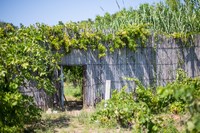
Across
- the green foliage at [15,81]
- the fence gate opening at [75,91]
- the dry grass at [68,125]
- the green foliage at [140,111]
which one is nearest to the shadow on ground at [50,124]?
the dry grass at [68,125]

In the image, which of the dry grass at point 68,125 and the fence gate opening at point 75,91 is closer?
the dry grass at point 68,125

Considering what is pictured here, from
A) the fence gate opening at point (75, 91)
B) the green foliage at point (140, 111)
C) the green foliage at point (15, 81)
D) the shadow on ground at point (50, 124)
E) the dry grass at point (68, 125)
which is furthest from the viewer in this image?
the fence gate opening at point (75, 91)

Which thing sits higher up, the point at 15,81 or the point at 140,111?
the point at 15,81

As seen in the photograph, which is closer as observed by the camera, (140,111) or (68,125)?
(140,111)

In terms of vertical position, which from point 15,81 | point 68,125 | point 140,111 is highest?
point 15,81

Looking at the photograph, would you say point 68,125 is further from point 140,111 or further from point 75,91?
point 75,91

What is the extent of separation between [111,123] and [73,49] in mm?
3676

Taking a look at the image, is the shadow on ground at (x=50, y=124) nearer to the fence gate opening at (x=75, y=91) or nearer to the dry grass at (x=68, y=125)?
the dry grass at (x=68, y=125)

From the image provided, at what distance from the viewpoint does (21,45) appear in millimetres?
7125

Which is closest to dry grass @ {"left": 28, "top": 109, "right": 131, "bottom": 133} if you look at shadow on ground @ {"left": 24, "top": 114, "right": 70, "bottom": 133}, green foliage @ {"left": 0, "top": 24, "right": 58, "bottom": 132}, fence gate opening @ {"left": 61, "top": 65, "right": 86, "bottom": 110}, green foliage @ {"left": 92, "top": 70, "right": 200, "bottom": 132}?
shadow on ground @ {"left": 24, "top": 114, "right": 70, "bottom": 133}

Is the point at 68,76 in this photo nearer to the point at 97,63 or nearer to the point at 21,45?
the point at 97,63

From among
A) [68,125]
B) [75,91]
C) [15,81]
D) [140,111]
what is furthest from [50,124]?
[75,91]

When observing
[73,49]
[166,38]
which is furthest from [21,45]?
[166,38]

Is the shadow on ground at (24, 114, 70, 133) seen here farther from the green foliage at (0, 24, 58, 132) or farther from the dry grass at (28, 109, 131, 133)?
the green foliage at (0, 24, 58, 132)
